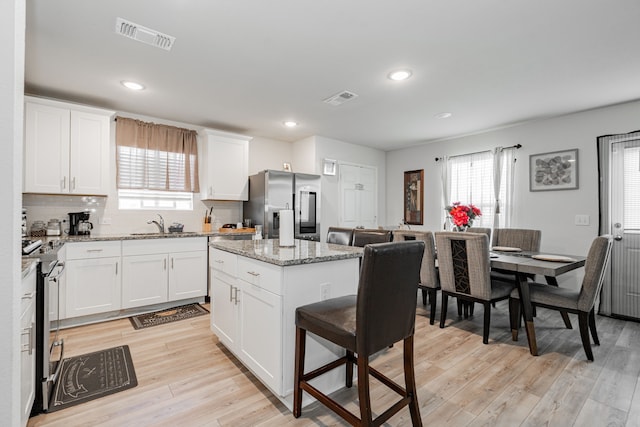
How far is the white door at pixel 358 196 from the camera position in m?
5.45

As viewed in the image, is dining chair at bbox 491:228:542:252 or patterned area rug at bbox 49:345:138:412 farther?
dining chair at bbox 491:228:542:252

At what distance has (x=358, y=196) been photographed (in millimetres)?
5695

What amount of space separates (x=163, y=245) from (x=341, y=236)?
216 cm

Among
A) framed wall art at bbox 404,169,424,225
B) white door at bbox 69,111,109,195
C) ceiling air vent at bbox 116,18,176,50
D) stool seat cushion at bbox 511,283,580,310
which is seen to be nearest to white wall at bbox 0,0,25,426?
ceiling air vent at bbox 116,18,176,50

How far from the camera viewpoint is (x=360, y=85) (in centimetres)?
309

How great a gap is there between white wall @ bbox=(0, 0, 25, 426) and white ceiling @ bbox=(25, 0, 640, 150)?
4.53 feet

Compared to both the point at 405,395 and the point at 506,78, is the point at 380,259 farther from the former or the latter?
the point at 506,78

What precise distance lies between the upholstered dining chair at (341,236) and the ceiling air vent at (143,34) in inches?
83.2

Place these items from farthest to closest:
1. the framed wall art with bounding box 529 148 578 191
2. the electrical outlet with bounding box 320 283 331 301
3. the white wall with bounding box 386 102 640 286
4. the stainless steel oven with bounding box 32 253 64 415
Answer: the framed wall art with bounding box 529 148 578 191 < the white wall with bounding box 386 102 640 286 < the electrical outlet with bounding box 320 283 331 301 < the stainless steel oven with bounding box 32 253 64 415

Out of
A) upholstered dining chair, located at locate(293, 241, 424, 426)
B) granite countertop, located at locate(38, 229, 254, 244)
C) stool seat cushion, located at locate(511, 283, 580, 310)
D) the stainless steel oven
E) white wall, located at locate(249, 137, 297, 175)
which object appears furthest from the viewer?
white wall, located at locate(249, 137, 297, 175)

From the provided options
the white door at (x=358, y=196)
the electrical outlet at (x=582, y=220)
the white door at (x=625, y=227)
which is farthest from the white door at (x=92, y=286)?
the white door at (x=625, y=227)

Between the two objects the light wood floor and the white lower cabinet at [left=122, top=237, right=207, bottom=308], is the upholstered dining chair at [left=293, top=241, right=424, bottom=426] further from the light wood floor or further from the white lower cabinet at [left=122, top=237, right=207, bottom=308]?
the white lower cabinet at [left=122, top=237, right=207, bottom=308]

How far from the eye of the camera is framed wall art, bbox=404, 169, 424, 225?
5574 millimetres

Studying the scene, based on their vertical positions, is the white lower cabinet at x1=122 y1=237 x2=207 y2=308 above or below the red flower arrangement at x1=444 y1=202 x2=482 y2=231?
below
